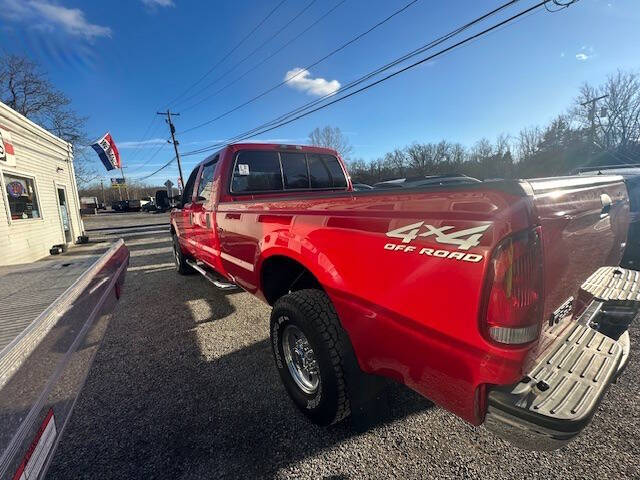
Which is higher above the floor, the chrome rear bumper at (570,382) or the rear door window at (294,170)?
the rear door window at (294,170)

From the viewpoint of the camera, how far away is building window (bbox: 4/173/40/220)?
901 cm

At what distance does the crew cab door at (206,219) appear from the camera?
396cm

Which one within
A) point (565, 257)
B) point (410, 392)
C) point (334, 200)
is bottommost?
point (410, 392)

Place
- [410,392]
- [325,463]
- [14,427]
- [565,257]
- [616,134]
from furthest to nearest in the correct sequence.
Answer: [616,134] → [410,392] → [325,463] → [565,257] → [14,427]

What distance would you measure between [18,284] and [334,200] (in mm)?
2975

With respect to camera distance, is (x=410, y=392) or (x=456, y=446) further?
(x=410, y=392)

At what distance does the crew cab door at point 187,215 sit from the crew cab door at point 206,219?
0.72ft

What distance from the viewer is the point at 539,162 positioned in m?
46.7

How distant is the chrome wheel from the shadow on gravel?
230 millimetres

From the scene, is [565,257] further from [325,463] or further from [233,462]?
[233,462]

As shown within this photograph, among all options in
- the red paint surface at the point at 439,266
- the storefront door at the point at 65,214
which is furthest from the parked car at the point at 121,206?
the red paint surface at the point at 439,266

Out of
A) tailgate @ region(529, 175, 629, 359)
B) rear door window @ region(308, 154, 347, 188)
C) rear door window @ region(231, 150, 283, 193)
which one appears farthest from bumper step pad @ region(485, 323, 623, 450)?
rear door window @ region(308, 154, 347, 188)

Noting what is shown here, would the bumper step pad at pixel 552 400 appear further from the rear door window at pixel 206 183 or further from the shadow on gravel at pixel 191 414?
the rear door window at pixel 206 183

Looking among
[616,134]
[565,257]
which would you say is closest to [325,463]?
[565,257]
